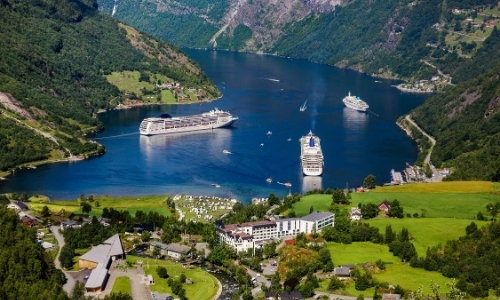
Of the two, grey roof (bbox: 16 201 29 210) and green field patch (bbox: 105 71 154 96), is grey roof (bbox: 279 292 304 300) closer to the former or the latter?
grey roof (bbox: 16 201 29 210)

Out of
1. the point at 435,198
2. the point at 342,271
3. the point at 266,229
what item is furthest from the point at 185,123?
the point at 342,271

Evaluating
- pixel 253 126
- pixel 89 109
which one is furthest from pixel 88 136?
pixel 253 126

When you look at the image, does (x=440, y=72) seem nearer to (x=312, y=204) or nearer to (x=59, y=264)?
(x=312, y=204)

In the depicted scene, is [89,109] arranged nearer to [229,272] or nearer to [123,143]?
[123,143]

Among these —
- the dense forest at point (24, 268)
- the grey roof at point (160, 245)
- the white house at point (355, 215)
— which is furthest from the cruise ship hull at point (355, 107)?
the dense forest at point (24, 268)

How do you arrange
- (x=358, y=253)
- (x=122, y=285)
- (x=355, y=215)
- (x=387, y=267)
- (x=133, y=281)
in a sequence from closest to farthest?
(x=122, y=285) → (x=133, y=281) → (x=387, y=267) → (x=358, y=253) → (x=355, y=215)
